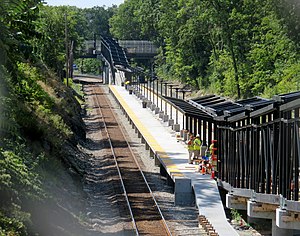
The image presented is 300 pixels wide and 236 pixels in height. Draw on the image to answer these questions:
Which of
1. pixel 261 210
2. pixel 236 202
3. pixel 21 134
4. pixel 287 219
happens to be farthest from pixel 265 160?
pixel 21 134

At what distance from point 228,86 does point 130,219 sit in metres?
54.5

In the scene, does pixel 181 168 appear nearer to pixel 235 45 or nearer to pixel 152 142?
pixel 152 142

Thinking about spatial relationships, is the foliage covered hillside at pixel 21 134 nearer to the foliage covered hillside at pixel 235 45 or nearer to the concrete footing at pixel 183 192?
the concrete footing at pixel 183 192

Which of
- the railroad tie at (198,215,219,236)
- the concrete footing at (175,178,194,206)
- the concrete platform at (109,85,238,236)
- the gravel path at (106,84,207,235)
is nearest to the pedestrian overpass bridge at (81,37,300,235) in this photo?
the concrete platform at (109,85,238,236)

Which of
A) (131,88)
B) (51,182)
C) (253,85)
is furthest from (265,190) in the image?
(131,88)

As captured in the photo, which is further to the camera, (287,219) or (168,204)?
(168,204)

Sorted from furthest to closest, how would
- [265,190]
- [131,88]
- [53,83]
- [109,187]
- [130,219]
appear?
1. [131,88]
2. [53,83]
3. [109,187]
4. [130,219]
5. [265,190]

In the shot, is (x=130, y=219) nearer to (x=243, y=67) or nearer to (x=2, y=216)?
(x=2, y=216)

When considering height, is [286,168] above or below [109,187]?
above

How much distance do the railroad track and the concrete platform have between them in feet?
3.62

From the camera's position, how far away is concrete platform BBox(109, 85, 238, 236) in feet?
66.1

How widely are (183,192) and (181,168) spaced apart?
2969 millimetres

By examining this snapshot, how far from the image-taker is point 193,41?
297ft

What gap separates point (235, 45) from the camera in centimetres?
7356
